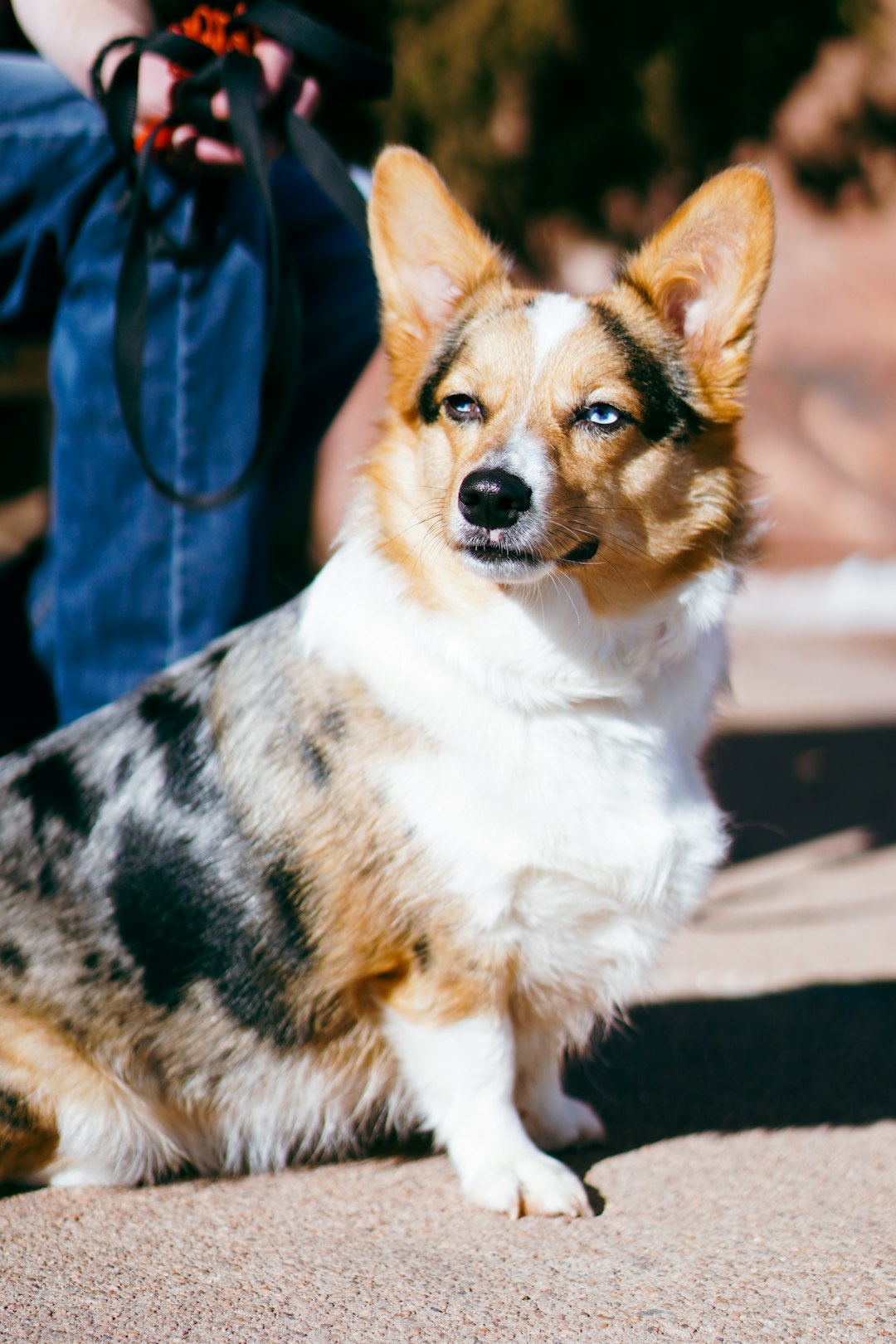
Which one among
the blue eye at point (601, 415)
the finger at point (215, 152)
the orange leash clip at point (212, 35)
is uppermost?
the orange leash clip at point (212, 35)

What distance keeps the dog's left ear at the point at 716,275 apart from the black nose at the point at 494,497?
55cm

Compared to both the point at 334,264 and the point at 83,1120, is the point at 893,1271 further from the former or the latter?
the point at 334,264

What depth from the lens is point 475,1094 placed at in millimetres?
2455

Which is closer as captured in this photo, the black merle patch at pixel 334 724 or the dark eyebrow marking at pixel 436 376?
the black merle patch at pixel 334 724

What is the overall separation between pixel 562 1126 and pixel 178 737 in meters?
1.04

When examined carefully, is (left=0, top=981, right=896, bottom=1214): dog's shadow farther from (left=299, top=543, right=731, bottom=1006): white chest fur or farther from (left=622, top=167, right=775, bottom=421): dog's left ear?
(left=622, top=167, right=775, bottom=421): dog's left ear

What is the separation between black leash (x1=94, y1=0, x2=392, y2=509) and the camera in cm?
284

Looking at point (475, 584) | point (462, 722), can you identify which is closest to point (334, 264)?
point (475, 584)

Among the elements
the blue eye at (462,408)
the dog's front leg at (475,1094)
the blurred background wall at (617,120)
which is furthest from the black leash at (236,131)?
the blurred background wall at (617,120)

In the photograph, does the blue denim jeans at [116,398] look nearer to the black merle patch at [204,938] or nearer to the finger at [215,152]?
the finger at [215,152]

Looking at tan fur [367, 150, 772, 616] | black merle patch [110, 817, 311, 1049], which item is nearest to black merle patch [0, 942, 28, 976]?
black merle patch [110, 817, 311, 1049]

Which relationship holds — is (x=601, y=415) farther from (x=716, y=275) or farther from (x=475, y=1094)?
(x=475, y=1094)

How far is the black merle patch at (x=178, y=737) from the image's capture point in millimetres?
2502

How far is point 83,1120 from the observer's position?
239 cm
